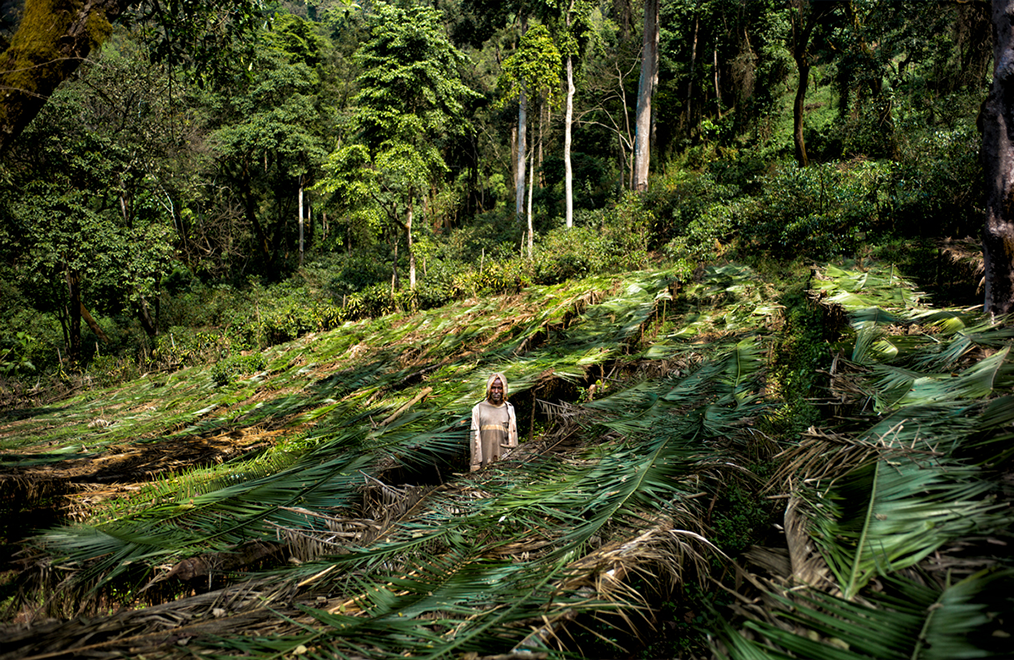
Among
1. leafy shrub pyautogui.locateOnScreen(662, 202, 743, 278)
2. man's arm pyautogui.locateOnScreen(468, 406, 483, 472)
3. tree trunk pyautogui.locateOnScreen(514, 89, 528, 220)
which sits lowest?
man's arm pyautogui.locateOnScreen(468, 406, 483, 472)

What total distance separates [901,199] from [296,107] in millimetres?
Answer: 22026

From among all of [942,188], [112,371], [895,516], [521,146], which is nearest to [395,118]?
[521,146]

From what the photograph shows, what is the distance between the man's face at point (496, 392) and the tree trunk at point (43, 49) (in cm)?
322

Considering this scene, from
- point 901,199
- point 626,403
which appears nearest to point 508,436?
point 626,403

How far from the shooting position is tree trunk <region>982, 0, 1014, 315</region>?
440cm

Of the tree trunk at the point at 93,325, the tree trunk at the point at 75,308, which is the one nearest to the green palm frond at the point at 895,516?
the tree trunk at the point at 75,308

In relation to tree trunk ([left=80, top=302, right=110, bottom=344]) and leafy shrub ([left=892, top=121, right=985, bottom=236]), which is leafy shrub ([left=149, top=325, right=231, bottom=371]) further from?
leafy shrub ([left=892, top=121, right=985, bottom=236])

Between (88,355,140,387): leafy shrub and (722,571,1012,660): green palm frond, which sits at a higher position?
(722,571,1012,660): green palm frond

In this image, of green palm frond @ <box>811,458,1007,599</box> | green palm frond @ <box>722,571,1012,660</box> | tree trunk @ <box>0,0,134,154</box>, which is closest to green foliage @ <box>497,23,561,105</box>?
tree trunk @ <box>0,0,134,154</box>

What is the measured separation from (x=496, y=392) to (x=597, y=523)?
198 centimetres

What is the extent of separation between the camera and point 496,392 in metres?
4.03

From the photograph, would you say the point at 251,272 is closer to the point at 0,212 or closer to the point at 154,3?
the point at 0,212

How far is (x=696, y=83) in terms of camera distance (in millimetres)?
23531

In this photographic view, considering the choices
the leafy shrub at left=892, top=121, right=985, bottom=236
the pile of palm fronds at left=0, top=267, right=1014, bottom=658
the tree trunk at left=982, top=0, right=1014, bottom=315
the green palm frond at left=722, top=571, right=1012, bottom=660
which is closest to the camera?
the green palm frond at left=722, top=571, right=1012, bottom=660
